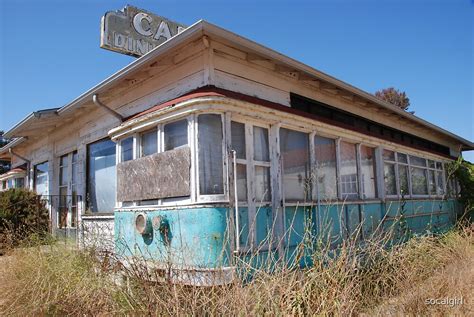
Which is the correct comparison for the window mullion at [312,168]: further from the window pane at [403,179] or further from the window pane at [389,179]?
the window pane at [403,179]

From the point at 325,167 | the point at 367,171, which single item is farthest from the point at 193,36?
the point at 367,171

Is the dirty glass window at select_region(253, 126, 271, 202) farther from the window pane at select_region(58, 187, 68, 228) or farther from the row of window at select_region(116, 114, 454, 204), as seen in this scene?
the window pane at select_region(58, 187, 68, 228)

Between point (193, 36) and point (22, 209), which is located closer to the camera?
point (193, 36)

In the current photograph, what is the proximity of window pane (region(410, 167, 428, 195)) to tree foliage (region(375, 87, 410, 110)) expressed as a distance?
24448mm

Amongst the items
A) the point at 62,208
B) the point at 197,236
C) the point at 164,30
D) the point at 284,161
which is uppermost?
the point at 164,30

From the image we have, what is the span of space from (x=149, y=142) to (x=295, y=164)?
2391 mm

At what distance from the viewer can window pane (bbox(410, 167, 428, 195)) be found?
10.2 metres

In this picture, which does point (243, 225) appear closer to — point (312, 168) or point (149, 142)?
point (312, 168)

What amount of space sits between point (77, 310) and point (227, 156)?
248cm

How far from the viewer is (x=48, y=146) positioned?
11.3m

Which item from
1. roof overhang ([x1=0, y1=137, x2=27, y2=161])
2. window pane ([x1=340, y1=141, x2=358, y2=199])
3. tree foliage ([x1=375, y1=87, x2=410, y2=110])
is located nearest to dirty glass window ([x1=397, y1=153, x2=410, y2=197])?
window pane ([x1=340, y1=141, x2=358, y2=199])

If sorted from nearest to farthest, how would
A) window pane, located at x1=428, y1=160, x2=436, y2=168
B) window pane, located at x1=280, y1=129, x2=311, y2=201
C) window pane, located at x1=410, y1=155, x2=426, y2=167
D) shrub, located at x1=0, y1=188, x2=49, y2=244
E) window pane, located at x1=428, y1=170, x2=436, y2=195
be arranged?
1. window pane, located at x1=280, y1=129, x2=311, y2=201
2. shrub, located at x1=0, y1=188, x2=49, y2=244
3. window pane, located at x1=410, y1=155, x2=426, y2=167
4. window pane, located at x1=428, y1=170, x2=436, y2=195
5. window pane, located at x1=428, y1=160, x2=436, y2=168

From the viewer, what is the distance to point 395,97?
33.6 meters

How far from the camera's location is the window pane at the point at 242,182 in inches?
206
